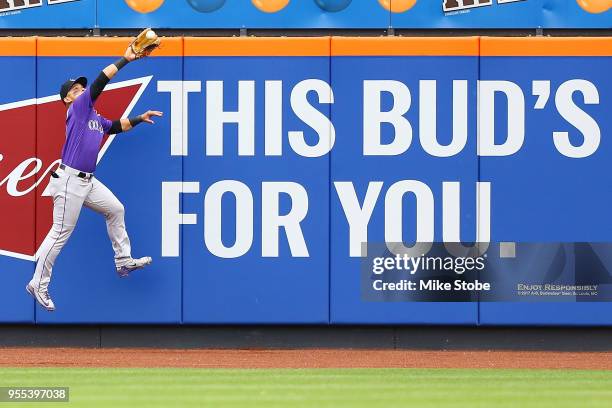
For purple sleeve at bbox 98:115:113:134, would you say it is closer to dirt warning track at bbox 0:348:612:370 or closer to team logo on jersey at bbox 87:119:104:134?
team logo on jersey at bbox 87:119:104:134

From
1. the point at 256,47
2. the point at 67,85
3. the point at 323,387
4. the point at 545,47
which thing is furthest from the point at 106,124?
the point at 545,47

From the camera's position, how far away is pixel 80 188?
1158cm

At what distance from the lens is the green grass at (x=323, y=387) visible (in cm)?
852

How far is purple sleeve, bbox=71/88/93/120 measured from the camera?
37.5 feet

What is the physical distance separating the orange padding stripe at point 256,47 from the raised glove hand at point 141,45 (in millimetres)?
728

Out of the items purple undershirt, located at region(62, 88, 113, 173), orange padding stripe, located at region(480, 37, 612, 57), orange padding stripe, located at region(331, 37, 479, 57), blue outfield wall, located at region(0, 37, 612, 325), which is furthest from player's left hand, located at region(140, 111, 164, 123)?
orange padding stripe, located at region(480, 37, 612, 57)

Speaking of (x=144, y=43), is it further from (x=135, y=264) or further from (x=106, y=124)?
(x=135, y=264)

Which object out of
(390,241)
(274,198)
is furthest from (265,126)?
(390,241)

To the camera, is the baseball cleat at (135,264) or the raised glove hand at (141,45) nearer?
the raised glove hand at (141,45)

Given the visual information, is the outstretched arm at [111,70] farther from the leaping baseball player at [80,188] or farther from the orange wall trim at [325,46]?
the orange wall trim at [325,46]

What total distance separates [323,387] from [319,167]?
3004mm

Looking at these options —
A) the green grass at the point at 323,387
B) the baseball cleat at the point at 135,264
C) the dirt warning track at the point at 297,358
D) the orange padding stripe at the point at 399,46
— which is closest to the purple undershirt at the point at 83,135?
the baseball cleat at the point at 135,264

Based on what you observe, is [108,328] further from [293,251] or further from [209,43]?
[209,43]

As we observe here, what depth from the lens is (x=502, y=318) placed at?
1200 centimetres
